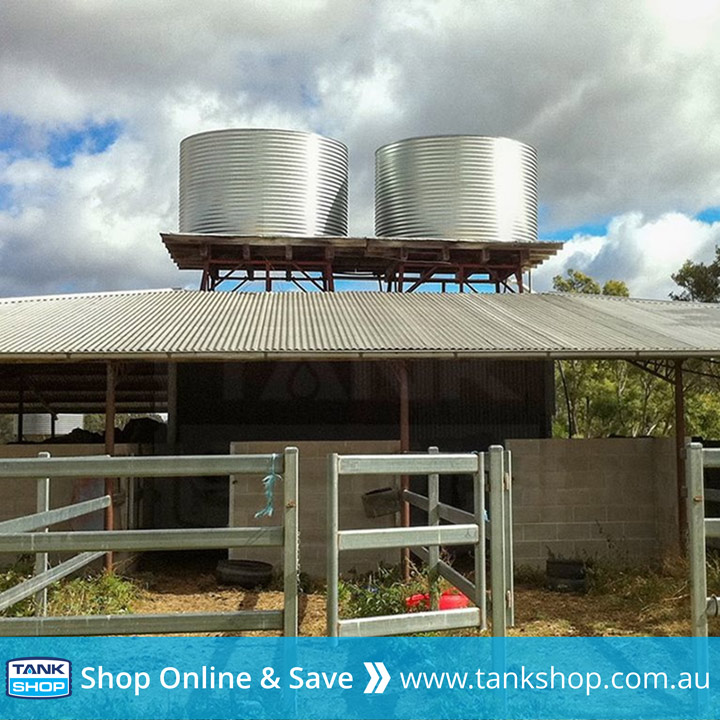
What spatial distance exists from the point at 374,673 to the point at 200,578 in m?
6.14

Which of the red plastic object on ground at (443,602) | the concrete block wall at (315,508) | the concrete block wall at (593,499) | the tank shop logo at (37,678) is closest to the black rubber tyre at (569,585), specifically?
the concrete block wall at (593,499)

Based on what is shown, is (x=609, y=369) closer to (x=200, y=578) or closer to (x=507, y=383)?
(x=507, y=383)

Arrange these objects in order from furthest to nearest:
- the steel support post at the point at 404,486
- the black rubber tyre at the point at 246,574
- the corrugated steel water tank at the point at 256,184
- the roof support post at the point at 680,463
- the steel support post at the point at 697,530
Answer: the corrugated steel water tank at the point at 256,184
the roof support post at the point at 680,463
the black rubber tyre at the point at 246,574
the steel support post at the point at 404,486
the steel support post at the point at 697,530

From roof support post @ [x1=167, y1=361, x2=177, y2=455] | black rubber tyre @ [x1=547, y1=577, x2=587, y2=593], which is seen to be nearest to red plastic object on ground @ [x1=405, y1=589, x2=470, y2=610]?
black rubber tyre @ [x1=547, y1=577, x2=587, y2=593]

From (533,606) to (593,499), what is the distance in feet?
8.27

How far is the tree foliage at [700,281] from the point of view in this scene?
33219 millimetres

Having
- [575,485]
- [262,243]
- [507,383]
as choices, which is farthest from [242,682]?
[262,243]

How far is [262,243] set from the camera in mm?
20938

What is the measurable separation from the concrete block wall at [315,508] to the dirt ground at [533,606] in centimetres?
85

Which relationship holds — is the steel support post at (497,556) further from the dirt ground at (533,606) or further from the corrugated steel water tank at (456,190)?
the corrugated steel water tank at (456,190)

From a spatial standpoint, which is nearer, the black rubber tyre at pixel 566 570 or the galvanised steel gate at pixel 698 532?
the galvanised steel gate at pixel 698 532

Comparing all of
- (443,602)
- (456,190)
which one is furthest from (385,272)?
(443,602)

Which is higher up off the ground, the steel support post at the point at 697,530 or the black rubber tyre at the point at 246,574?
the steel support post at the point at 697,530

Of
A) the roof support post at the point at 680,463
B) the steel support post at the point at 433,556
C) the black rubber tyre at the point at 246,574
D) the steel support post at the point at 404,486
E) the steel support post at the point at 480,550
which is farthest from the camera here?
the roof support post at the point at 680,463
